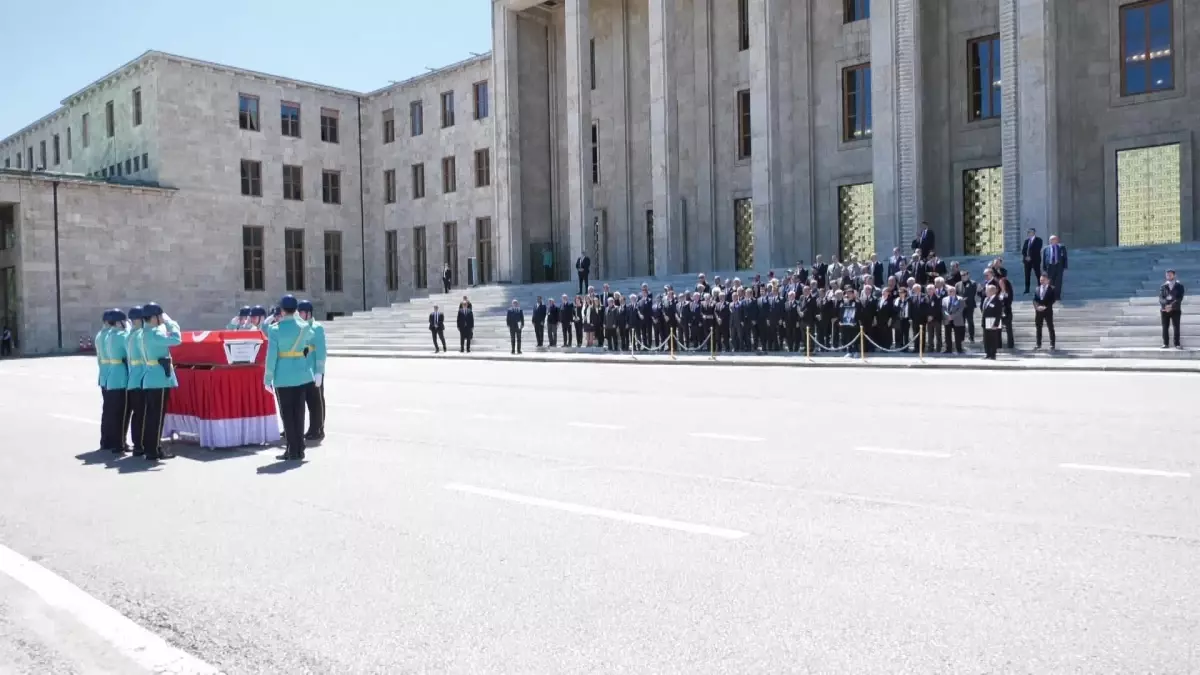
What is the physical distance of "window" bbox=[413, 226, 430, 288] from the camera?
185 ft

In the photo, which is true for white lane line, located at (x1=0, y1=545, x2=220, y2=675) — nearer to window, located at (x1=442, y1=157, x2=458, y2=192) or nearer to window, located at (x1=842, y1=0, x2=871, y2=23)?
window, located at (x1=842, y1=0, x2=871, y2=23)

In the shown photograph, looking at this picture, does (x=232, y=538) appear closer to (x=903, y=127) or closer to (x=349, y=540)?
(x=349, y=540)

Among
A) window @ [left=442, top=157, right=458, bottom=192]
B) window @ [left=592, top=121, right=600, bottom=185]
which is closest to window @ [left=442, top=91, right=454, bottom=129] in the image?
window @ [left=442, top=157, right=458, bottom=192]

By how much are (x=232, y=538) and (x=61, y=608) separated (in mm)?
1520

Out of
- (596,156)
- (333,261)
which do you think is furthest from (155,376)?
(333,261)

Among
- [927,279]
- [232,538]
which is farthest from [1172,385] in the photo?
[232,538]

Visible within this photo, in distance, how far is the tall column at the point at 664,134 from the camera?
128 feet

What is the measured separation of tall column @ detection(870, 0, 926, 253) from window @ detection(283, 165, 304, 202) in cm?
3488

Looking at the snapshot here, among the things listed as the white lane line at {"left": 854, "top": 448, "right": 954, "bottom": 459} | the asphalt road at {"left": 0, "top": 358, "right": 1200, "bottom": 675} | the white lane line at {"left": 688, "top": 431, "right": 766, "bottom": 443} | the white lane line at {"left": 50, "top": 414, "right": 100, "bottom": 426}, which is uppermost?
the white lane line at {"left": 688, "top": 431, "right": 766, "bottom": 443}

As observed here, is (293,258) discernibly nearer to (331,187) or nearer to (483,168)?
(331,187)

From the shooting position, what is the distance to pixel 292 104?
55500 millimetres

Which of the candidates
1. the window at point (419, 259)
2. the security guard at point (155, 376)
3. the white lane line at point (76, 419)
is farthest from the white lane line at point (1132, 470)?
the window at point (419, 259)

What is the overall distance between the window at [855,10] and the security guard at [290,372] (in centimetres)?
→ 3151

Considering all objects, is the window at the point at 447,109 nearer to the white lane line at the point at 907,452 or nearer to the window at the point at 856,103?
the window at the point at 856,103
